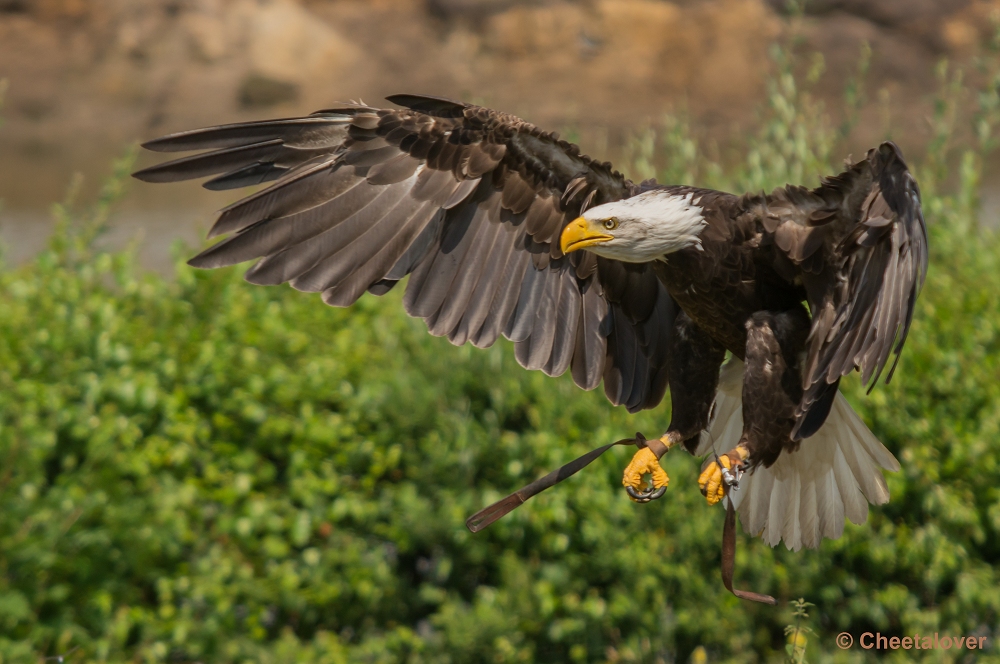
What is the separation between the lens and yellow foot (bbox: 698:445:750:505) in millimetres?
2980

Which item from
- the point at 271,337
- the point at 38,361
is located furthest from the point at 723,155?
the point at 38,361

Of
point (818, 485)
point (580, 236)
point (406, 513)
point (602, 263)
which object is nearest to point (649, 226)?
point (580, 236)

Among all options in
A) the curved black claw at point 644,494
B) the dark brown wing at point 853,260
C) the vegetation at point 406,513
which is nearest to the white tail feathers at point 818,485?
the curved black claw at point 644,494

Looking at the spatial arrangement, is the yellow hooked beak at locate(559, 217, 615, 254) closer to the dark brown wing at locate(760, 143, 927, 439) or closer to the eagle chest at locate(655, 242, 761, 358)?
the eagle chest at locate(655, 242, 761, 358)

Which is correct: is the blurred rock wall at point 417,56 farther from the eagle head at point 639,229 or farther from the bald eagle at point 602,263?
the eagle head at point 639,229

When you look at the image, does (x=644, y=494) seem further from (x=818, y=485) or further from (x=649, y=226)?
(x=649, y=226)

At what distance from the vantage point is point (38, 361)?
5.13 meters

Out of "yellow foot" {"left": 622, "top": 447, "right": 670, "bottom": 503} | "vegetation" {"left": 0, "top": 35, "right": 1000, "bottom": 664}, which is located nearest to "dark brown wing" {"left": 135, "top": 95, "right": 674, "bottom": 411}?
"yellow foot" {"left": 622, "top": 447, "right": 670, "bottom": 503}

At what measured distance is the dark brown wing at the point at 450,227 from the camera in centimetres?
332

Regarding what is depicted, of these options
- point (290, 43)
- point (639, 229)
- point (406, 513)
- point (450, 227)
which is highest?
point (290, 43)

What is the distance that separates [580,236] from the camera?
299 centimetres

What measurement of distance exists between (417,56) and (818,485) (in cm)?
1111

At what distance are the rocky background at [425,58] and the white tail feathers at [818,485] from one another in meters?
9.08

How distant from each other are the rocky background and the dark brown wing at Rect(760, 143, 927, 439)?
9.52 m
